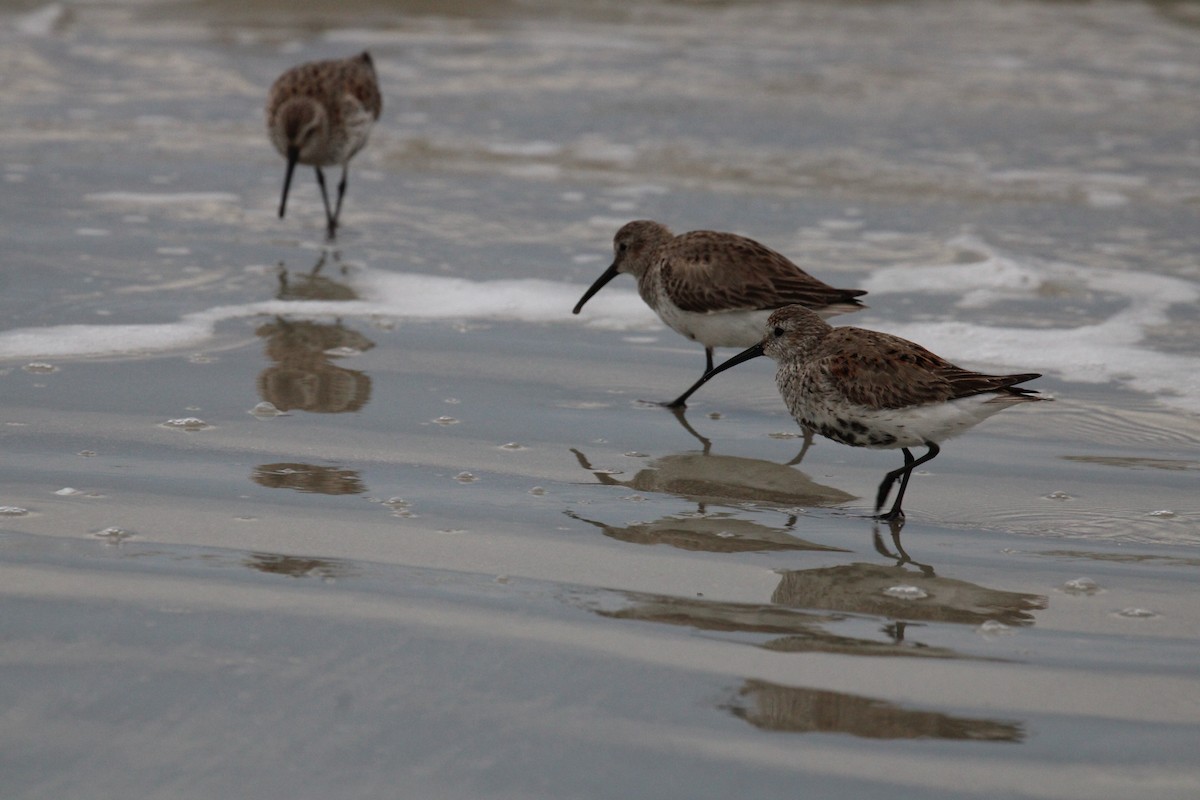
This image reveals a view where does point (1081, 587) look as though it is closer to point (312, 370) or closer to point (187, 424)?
point (187, 424)

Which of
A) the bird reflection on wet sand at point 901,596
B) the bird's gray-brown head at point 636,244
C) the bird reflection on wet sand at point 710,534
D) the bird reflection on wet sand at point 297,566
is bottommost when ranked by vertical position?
the bird reflection on wet sand at point 297,566

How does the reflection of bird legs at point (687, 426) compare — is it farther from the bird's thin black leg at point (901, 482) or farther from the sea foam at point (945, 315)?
the sea foam at point (945, 315)

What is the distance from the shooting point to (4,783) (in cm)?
299

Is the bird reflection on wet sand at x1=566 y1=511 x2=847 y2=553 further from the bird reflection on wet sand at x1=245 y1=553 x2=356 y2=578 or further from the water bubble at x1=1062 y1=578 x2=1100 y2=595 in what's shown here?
the bird reflection on wet sand at x1=245 y1=553 x2=356 y2=578

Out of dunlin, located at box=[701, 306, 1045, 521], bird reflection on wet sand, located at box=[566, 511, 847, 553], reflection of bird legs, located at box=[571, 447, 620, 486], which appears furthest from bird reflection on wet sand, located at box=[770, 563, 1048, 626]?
reflection of bird legs, located at box=[571, 447, 620, 486]

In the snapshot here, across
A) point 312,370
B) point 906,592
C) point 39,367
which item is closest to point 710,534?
point 906,592

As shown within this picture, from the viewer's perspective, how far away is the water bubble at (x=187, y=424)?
5.47 m

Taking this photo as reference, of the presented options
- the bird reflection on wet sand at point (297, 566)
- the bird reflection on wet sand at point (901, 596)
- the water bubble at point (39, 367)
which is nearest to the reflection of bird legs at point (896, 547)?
the bird reflection on wet sand at point (901, 596)

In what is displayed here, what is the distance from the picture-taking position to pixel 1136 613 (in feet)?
13.4

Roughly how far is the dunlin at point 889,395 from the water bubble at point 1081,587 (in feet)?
2.14

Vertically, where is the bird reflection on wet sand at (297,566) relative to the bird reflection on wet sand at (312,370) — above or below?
below

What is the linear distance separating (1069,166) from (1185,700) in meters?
8.41

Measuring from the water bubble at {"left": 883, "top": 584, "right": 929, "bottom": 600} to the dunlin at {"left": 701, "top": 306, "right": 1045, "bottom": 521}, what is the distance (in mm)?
618

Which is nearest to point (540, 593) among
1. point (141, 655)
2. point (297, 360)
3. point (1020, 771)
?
point (141, 655)
